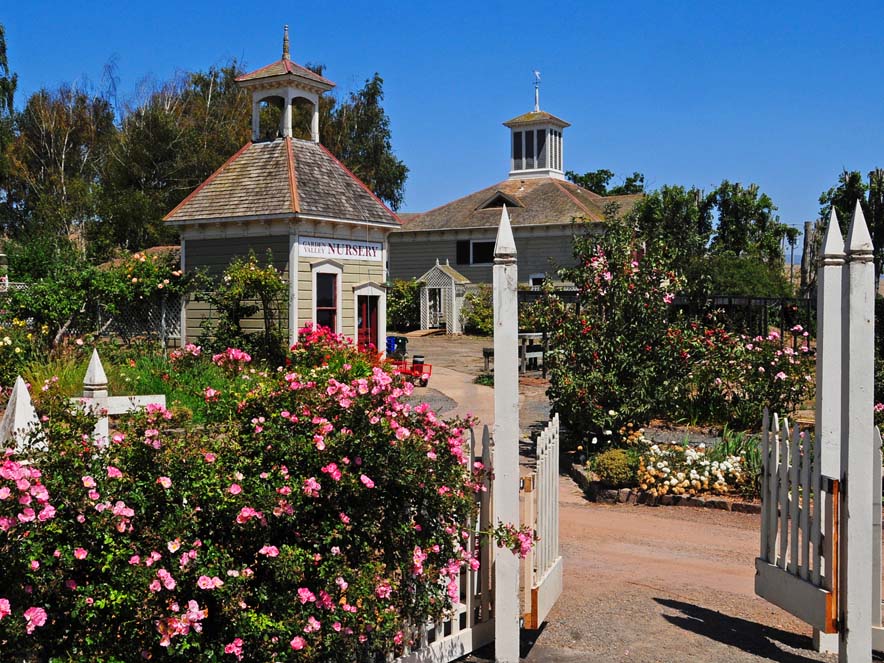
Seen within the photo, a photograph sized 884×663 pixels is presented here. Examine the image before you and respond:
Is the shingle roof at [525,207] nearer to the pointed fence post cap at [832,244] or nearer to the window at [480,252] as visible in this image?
the window at [480,252]

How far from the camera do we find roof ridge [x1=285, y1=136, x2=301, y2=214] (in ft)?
62.9

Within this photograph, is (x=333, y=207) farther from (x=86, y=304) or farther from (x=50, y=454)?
(x=50, y=454)

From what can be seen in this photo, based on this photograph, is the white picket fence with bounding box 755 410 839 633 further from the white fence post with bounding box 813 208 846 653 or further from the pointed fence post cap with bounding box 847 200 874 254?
the pointed fence post cap with bounding box 847 200 874 254

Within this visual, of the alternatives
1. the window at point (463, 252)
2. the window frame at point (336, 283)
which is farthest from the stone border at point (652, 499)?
the window at point (463, 252)

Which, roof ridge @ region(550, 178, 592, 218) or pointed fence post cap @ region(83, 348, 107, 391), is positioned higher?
roof ridge @ region(550, 178, 592, 218)

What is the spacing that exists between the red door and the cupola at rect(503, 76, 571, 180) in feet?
81.1

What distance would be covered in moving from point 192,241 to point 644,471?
42.8 feet

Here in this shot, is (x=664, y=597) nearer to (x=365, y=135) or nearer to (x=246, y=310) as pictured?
(x=246, y=310)

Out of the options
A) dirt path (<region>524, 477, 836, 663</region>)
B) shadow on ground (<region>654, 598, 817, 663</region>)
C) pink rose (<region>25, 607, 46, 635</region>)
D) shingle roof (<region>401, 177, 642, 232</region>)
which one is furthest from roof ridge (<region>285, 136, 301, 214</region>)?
shingle roof (<region>401, 177, 642, 232</region>)

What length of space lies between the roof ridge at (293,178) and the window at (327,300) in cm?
161

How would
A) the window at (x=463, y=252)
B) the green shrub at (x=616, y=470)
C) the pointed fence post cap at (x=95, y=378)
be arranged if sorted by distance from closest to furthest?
the pointed fence post cap at (x=95, y=378) → the green shrub at (x=616, y=470) → the window at (x=463, y=252)

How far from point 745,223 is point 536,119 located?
13379mm

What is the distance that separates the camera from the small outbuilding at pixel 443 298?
119ft

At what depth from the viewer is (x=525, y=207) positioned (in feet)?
130
